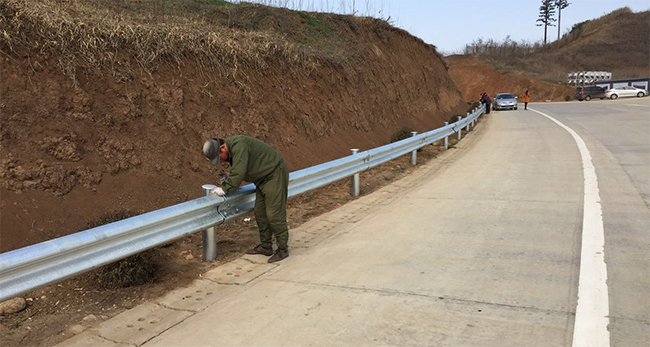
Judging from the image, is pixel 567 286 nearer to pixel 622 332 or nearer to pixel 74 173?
pixel 622 332

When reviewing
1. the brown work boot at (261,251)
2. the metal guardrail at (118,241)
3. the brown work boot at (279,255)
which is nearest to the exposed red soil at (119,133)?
the metal guardrail at (118,241)

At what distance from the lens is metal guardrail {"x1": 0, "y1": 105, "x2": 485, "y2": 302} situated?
337 centimetres

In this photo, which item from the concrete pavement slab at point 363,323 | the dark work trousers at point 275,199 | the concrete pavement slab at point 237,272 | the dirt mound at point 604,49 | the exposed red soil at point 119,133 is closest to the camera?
the concrete pavement slab at point 363,323

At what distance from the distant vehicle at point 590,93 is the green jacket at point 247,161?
5612 cm

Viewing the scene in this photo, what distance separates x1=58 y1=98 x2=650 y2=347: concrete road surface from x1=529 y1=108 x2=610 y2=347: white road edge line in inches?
0.6

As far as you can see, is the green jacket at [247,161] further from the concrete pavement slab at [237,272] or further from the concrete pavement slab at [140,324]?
the concrete pavement slab at [140,324]

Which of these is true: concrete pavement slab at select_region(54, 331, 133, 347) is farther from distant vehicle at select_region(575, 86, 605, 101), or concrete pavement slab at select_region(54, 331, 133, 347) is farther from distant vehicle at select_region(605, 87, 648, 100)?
distant vehicle at select_region(575, 86, 605, 101)

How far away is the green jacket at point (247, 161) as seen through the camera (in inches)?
198

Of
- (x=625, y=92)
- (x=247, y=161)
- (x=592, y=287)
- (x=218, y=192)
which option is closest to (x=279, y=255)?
(x=218, y=192)

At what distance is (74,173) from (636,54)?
11298cm

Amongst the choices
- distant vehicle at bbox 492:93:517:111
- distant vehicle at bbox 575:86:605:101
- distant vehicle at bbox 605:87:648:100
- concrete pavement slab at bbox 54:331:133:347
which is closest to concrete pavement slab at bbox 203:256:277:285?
concrete pavement slab at bbox 54:331:133:347

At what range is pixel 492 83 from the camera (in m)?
72.2

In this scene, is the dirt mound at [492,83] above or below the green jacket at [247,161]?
above

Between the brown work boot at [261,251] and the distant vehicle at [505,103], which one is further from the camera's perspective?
the distant vehicle at [505,103]
